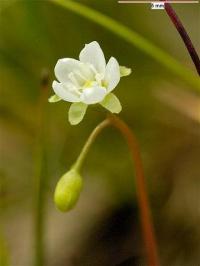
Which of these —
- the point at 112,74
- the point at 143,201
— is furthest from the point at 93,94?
the point at 143,201

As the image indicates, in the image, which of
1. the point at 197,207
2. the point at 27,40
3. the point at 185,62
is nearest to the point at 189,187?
the point at 197,207

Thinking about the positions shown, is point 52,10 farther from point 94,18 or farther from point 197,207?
point 197,207

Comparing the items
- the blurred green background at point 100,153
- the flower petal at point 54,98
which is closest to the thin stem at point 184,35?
the blurred green background at point 100,153

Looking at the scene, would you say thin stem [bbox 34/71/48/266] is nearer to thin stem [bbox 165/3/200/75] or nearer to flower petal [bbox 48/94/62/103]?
flower petal [bbox 48/94/62/103]

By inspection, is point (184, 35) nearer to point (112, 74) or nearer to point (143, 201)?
point (112, 74)

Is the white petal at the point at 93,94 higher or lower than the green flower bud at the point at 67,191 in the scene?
higher

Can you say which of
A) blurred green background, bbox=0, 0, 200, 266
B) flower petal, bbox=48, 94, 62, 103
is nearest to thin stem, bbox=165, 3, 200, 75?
blurred green background, bbox=0, 0, 200, 266

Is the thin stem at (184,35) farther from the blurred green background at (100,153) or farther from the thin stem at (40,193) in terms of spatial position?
the thin stem at (40,193)
